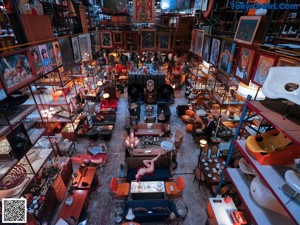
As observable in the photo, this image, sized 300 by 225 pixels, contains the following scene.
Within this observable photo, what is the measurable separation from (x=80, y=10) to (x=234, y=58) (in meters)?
10.1

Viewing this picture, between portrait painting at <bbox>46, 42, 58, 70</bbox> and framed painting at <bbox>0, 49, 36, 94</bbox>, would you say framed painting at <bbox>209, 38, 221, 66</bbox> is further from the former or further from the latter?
framed painting at <bbox>0, 49, 36, 94</bbox>

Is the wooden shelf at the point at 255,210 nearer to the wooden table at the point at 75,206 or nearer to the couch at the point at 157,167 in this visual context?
the couch at the point at 157,167

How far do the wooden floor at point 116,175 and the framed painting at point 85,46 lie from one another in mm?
5249

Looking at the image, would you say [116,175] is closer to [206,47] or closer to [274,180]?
[274,180]

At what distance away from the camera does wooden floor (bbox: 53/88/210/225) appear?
7.09 meters

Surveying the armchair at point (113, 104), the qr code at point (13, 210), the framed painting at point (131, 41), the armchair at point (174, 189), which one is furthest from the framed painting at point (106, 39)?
the qr code at point (13, 210)

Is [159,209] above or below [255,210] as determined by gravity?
below

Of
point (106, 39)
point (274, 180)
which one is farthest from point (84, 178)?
point (106, 39)

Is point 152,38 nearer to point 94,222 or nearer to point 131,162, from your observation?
point 131,162

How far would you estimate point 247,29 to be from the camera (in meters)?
6.81

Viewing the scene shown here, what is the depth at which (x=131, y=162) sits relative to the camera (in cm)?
866

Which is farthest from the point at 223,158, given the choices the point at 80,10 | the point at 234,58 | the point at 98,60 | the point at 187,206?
the point at 98,60

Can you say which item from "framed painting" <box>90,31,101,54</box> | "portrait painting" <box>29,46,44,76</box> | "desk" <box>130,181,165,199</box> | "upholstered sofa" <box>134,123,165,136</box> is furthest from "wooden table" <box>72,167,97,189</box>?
"framed painting" <box>90,31,101,54</box>

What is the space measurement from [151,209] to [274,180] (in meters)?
4.89
